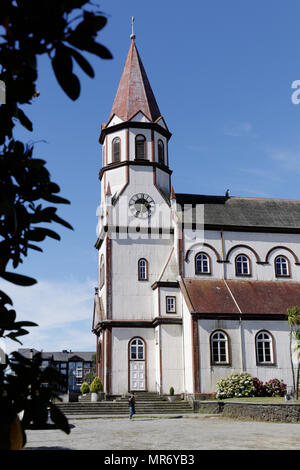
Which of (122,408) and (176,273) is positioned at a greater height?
(176,273)

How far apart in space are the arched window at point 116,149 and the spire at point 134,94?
1643 mm

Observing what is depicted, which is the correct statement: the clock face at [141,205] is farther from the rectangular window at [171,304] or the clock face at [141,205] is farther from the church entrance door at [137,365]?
the church entrance door at [137,365]

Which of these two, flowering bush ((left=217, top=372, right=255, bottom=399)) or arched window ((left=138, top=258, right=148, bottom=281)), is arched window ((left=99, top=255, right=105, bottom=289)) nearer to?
arched window ((left=138, top=258, right=148, bottom=281))

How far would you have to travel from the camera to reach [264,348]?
30734 millimetres

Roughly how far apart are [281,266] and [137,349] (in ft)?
37.6

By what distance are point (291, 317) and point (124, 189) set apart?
14.1m

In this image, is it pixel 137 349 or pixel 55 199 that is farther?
pixel 137 349

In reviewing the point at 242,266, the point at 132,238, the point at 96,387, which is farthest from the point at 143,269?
the point at 96,387

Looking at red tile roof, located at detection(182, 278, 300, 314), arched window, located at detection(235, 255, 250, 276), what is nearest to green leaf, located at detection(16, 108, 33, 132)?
red tile roof, located at detection(182, 278, 300, 314)

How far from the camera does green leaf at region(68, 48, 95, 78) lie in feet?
6.90

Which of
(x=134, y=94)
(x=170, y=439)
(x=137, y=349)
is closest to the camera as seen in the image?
(x=170, y=439)

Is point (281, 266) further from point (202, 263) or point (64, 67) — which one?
point (64, 67)

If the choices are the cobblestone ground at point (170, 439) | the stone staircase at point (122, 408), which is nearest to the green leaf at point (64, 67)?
the cobblestone ground at point (170, 439)

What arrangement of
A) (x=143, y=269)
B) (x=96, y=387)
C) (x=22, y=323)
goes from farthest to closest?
1. (x=143, y=269)
2. (x=96, y=387)
3. (x=22, y=323)
